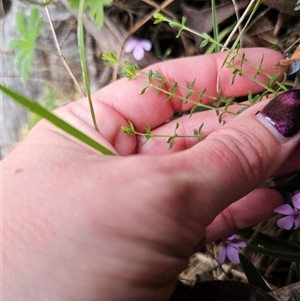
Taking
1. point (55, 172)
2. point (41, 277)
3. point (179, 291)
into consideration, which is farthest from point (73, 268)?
point (179, 291)

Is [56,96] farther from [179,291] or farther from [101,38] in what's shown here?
[179,291]

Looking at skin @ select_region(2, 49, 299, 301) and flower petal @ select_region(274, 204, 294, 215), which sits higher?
skin @ select_region(2, 49, 299, 301)

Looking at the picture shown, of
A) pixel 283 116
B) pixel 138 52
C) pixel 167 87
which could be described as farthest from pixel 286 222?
pixel 138 52

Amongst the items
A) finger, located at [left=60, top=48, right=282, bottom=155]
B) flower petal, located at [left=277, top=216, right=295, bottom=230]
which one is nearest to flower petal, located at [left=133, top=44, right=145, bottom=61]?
finger, located at [left=60, top=48, right=282, bottom=155]

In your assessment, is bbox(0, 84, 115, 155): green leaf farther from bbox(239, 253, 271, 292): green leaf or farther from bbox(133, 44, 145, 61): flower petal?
bbox(133, 44, 145, 61): flower petal

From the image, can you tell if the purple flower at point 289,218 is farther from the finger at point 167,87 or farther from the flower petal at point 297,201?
the finger at point 167,87

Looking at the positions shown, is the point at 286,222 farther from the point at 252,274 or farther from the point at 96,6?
the point at 96,6
